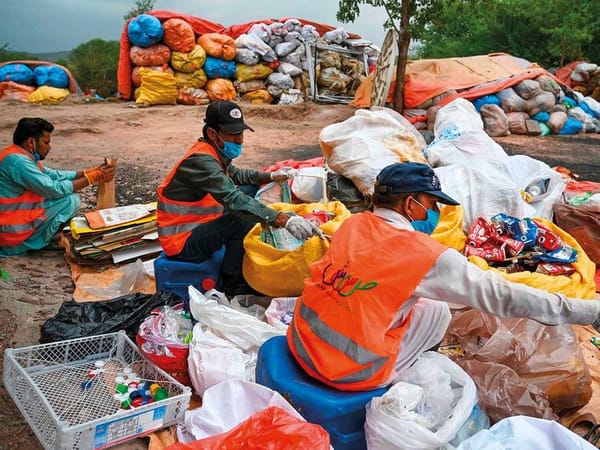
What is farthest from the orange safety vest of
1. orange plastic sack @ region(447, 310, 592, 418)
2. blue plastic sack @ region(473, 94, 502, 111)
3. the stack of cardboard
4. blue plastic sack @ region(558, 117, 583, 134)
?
blue plastic sack @ region(558, 117, 583, 134)

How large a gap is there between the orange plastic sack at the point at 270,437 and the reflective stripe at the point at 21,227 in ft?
8.88

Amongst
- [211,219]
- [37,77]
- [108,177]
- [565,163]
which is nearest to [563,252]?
[211,219]

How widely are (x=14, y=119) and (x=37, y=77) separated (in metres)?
3.00

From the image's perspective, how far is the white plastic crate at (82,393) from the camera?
1.93 metres

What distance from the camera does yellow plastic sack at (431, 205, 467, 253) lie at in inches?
130

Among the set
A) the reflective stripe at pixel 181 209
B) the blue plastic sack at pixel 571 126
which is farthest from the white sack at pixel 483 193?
the blue plastic sack at pixel 571 126

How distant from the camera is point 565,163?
6949 millimetres

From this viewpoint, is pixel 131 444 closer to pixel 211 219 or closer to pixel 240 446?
pixel 240 446

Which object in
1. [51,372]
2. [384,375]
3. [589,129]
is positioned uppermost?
[384,375]

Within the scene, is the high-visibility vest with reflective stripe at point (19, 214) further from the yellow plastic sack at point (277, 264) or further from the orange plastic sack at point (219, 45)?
the orange plastic sack at point (219, 45)

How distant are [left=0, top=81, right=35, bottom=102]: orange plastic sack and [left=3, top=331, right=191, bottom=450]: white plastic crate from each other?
9.79 meters

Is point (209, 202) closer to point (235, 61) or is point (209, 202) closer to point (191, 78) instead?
point (191, 78)

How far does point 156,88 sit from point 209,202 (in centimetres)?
805

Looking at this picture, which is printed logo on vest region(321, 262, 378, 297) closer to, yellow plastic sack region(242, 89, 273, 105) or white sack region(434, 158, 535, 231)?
white sack region(434, 158, 535, 231)
